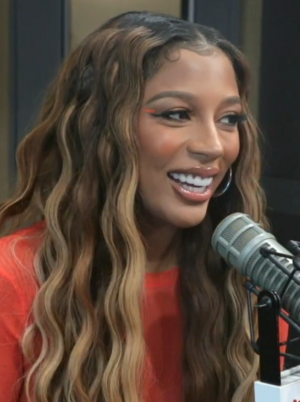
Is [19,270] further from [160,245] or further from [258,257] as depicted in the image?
[258,257]

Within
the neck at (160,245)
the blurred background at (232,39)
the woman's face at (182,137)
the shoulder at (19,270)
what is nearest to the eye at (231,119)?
the woman's face at (182,137)

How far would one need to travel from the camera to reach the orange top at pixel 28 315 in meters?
0.96

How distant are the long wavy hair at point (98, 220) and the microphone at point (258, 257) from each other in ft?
0.74

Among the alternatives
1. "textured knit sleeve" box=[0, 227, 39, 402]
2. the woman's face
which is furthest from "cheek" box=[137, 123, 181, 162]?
"textured knit sleeve" box=[0, 227, 39, 402]

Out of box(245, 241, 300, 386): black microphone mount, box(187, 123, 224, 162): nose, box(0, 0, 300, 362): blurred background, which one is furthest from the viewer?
box(0, 0, 300, 362): blurred background

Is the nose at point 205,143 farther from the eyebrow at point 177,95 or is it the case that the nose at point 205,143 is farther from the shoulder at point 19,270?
the shoulder at point 19,270

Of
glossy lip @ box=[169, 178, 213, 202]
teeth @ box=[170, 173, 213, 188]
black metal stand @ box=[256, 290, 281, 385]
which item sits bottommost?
black metal stand @ box=[256, 290, 281, 385]

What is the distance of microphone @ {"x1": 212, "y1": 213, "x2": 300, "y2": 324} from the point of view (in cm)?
70

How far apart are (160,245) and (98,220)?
13cm

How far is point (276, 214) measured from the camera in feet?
6.70

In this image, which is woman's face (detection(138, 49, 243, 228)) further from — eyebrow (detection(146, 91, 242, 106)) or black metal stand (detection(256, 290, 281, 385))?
black metal stand (detection(256, 290, 281, 385))

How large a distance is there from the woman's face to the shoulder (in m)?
0.19

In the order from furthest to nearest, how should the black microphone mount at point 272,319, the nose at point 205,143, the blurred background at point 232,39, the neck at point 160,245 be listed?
the blurred background at point 232,39 → the neck at point 160,245 → the nose at point 205,143 → the black microphone mount at point 272,319

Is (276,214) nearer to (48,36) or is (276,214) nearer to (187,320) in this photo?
(48,36)
